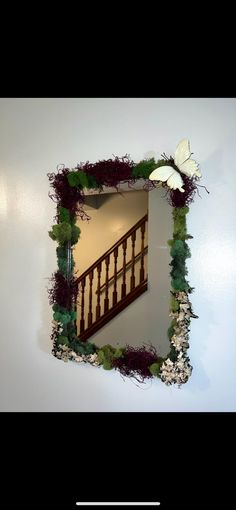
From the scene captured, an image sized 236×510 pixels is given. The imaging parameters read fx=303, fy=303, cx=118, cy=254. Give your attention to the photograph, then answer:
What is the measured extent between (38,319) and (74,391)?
1.15 feet

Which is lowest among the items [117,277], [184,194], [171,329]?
[171,329]

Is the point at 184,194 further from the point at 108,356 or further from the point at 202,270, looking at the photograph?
the point at 108,356

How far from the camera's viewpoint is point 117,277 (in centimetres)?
123

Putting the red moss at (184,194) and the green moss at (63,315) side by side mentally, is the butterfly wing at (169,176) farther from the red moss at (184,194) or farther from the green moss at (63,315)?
the green moss at (63,315)

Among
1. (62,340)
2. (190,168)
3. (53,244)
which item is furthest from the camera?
(53,244)

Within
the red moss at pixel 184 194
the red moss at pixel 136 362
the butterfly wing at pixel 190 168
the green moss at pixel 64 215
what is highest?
the butterfly wing at pixel 190 168

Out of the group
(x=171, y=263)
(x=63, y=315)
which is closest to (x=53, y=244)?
(x=63, y=315)

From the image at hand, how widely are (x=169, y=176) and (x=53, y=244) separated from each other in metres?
0.59

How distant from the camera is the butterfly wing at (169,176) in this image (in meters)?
1.16

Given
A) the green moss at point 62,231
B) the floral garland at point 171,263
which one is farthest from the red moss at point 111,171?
the green moss at point 62,231

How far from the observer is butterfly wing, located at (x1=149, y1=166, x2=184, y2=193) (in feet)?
3.80

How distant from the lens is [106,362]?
3.99 feet

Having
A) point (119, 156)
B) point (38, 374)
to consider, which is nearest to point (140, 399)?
point (38, 374)

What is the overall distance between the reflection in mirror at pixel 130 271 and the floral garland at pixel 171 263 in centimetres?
4
